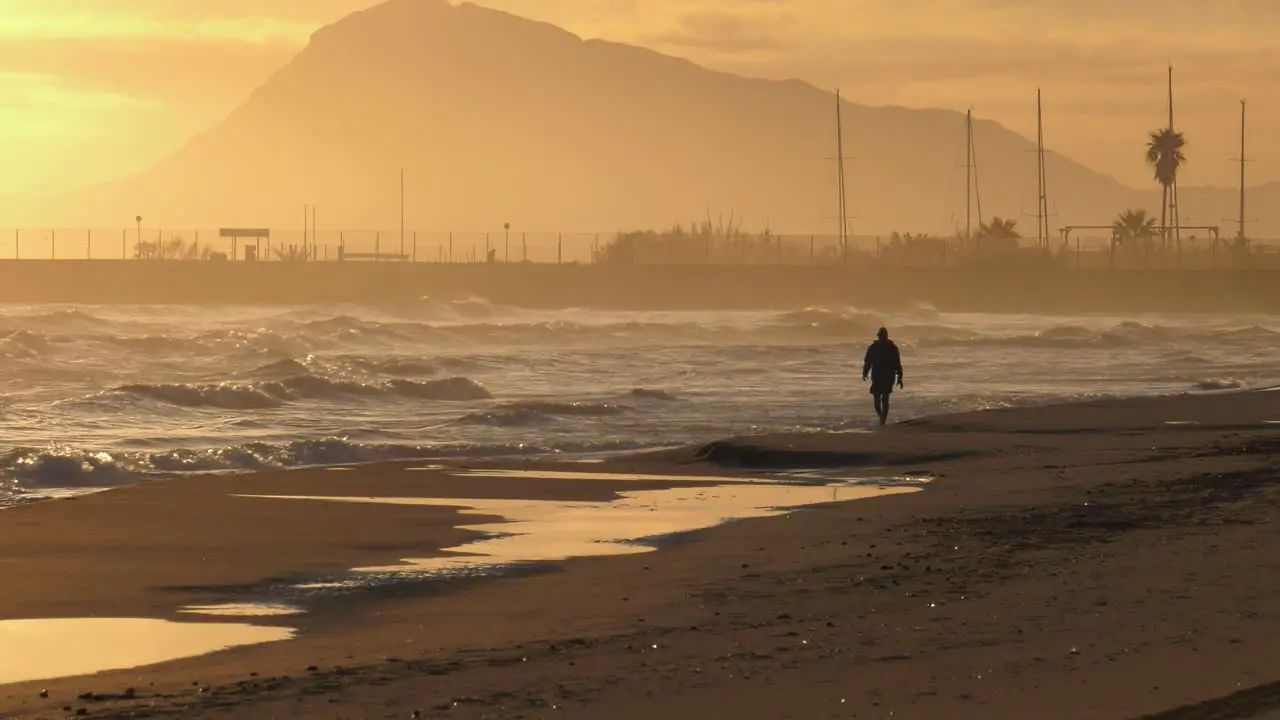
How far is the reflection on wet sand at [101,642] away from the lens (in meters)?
9.59

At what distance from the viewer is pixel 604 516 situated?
16203 millimetres

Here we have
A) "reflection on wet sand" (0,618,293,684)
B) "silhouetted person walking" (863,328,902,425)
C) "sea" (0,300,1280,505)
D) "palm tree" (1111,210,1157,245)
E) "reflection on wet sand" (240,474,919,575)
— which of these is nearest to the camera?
"reflection on wet sand" (0,618,293,684)

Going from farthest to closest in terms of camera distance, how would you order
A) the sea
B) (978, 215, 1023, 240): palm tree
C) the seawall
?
(978, 215, 1023, 240): palm tree → the seawall → the sea

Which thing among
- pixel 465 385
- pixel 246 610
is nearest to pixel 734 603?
pixel 246 610

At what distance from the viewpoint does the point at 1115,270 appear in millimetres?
99938

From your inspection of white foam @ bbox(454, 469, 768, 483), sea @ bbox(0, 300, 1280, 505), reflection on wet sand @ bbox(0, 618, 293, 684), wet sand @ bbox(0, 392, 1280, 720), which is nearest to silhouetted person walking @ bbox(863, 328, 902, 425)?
sea @ bbox(0, 300, 1280, 505)

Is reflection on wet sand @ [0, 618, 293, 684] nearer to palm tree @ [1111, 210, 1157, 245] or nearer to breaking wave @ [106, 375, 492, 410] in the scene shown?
breaking wave @ [106, 375, 492, 410]

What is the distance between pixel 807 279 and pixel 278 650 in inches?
3702

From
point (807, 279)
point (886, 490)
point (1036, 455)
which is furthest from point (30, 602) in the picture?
point (807, 279)

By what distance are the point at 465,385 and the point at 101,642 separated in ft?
80.5

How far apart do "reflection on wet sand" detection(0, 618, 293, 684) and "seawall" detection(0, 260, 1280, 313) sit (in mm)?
90373

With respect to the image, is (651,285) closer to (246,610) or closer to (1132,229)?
(1132,229)

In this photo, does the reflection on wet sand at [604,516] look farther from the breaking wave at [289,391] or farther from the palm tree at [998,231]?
the palm tree at [998,231]

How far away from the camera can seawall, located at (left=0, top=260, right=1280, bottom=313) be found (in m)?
97.6
